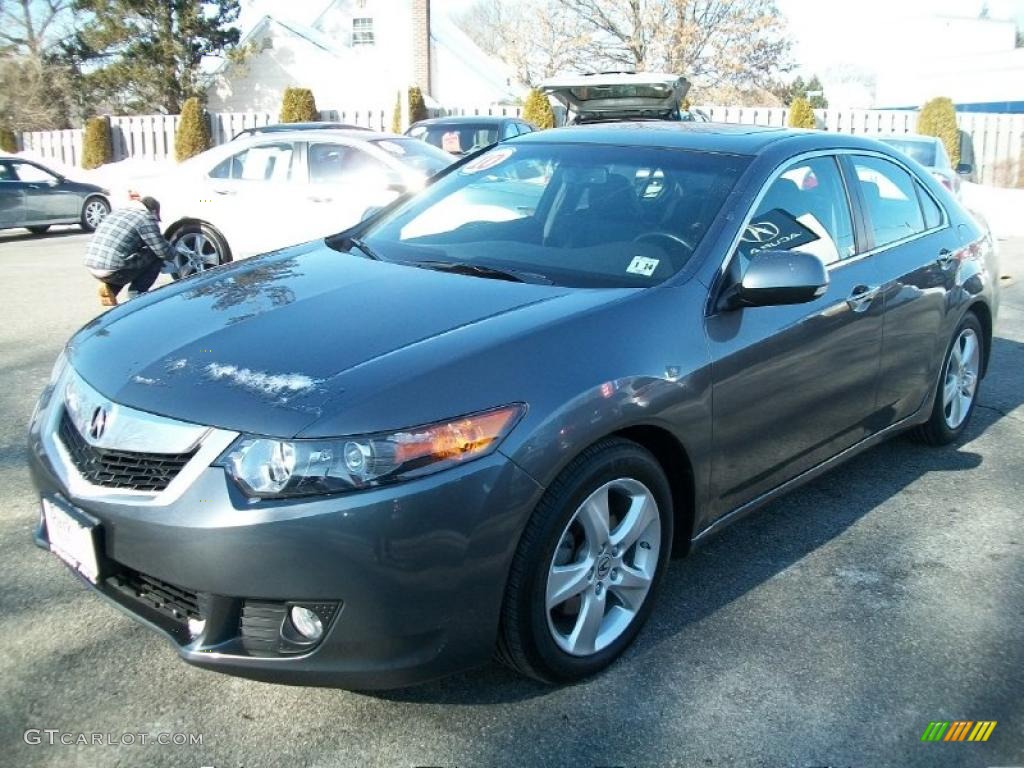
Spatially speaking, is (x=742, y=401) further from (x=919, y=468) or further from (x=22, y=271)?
(x=22, y=271)

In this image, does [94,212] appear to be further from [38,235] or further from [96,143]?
[96,143]

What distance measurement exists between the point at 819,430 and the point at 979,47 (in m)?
73.4

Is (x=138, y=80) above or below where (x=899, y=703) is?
above

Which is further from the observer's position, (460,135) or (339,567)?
(460,135)

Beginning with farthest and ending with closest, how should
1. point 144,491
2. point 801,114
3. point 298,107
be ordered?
point 298,107
point 801,114
point 144,491

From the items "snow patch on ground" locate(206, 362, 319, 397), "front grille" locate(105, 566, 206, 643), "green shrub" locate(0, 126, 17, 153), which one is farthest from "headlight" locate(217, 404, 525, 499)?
"green shrub" locate(0, 126, 17, 153)


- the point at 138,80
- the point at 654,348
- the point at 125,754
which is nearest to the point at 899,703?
the point at 654,348

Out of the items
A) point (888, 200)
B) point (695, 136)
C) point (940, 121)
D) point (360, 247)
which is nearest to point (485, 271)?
point (360, 247)

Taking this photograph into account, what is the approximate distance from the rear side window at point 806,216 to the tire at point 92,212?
14777 mm

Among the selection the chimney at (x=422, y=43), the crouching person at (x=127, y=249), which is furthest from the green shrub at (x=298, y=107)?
the crouching person at (x=127, y=249)

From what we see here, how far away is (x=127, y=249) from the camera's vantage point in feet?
26.3

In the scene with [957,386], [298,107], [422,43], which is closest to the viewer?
[957,386]

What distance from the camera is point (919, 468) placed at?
16.2 ft

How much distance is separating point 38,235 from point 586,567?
1592 centimetres
